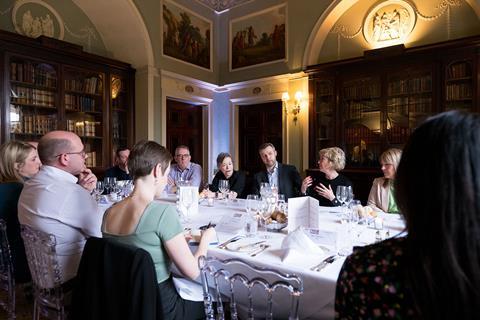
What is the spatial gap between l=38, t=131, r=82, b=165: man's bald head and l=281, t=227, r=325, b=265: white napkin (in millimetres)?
1530

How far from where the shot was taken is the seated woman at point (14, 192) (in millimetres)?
2383

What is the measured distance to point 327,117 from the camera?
242 inches

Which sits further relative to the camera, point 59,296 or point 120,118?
point 120,118

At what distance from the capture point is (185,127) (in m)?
7.53

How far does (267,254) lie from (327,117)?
16.1 feet

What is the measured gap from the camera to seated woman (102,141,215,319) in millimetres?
1495

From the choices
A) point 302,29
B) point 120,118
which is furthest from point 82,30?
point 302,29

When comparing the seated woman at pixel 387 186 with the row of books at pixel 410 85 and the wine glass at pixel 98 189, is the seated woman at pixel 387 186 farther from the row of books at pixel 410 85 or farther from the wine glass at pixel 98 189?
the wine glass at pixel 98 189

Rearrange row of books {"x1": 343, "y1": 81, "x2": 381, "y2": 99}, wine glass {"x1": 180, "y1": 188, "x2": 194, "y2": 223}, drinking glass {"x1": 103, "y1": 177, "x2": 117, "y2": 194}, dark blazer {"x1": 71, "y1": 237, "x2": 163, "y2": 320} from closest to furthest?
dark blazer {"x1": 71, "y1": 237, "x2": 163, "y2": 320} → wine glass {"x1": 180, "y1": 188, "x2": 194, "y2": 223} → drinking glass {"x1": 103, "y1": 177, "x2": 117, "y2": 194} → row of books {"x1": 343, "y1": 81, "x2": 381, "y2": 99}

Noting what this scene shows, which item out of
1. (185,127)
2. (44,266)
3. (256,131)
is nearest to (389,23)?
(256,131)

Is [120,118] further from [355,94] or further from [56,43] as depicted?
[355,94]

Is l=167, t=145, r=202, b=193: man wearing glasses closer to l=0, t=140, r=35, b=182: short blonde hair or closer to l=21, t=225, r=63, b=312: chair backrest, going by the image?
l=0, t=140, r=35, b=182: short blonde hair

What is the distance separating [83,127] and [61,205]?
4.34 metres

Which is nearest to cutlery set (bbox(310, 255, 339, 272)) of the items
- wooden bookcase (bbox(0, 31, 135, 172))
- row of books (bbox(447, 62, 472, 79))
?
row of books (bbox(447, 62, 472, 79))
